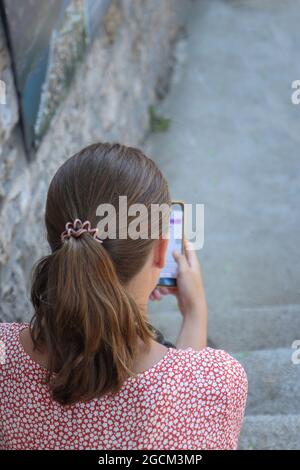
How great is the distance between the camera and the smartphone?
5.82 ft

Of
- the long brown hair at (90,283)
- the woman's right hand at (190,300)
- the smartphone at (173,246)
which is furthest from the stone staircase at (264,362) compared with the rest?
the long brown hair at (90,283)

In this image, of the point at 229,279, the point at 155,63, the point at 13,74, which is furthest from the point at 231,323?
the point at 155,63

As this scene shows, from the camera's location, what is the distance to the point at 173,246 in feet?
5.88

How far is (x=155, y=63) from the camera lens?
4668 mm

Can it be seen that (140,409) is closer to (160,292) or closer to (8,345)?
(8,345)

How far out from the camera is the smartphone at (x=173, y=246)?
177 centimetres

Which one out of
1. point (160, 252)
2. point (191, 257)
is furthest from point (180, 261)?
point (160, 252)

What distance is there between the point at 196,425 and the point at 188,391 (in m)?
0.07

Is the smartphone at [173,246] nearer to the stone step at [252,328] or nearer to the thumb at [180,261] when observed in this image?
the thumb at [180,261]

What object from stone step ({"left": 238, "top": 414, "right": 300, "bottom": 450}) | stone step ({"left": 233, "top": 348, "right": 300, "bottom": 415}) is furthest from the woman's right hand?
stone step ({"left": 233, "top": 348, "right": 300, "bottom": 415})

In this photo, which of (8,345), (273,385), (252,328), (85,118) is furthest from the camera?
(85,118)

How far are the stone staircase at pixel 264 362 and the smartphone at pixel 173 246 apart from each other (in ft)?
1.48

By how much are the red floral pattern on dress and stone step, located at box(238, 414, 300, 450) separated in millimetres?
457

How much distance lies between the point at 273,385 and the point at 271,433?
0.30m
